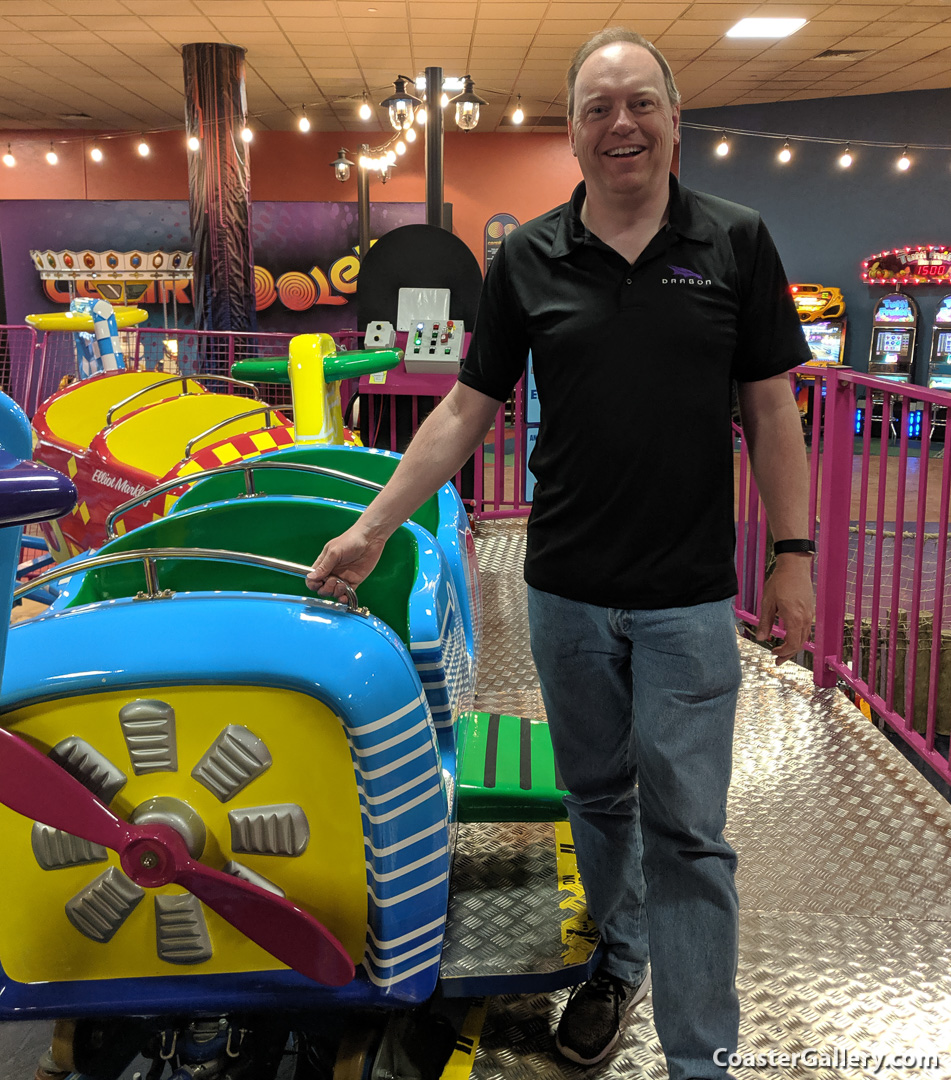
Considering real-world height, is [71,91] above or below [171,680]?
above

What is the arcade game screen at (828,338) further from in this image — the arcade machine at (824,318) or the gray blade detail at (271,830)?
the gray blade detail at (271,830)

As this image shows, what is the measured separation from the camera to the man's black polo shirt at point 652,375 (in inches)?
51.4

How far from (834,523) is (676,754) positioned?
75.8 inches

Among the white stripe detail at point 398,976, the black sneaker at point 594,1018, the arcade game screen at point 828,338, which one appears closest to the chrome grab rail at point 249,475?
the white stripe detail at point 398,976

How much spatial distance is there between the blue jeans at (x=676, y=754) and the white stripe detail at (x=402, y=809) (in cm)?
33

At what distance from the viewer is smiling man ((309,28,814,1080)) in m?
1.31

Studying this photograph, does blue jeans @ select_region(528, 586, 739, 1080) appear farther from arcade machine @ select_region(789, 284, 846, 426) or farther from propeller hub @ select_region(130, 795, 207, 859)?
arcade machine @ select_region(789, 284, 846, 426)

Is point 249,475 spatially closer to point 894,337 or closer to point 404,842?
point 404,842

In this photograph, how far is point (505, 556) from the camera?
452cm

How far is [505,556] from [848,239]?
9.62m

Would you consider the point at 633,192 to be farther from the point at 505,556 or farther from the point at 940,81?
the point at 940,81

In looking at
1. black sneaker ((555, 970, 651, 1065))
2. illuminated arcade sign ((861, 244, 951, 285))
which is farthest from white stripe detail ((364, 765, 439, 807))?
illuminated arcade sign ((861, 244, 951, 285))

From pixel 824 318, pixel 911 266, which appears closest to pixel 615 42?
pixel 911 266

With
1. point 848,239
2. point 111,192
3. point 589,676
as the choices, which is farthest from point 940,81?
point 589,676
